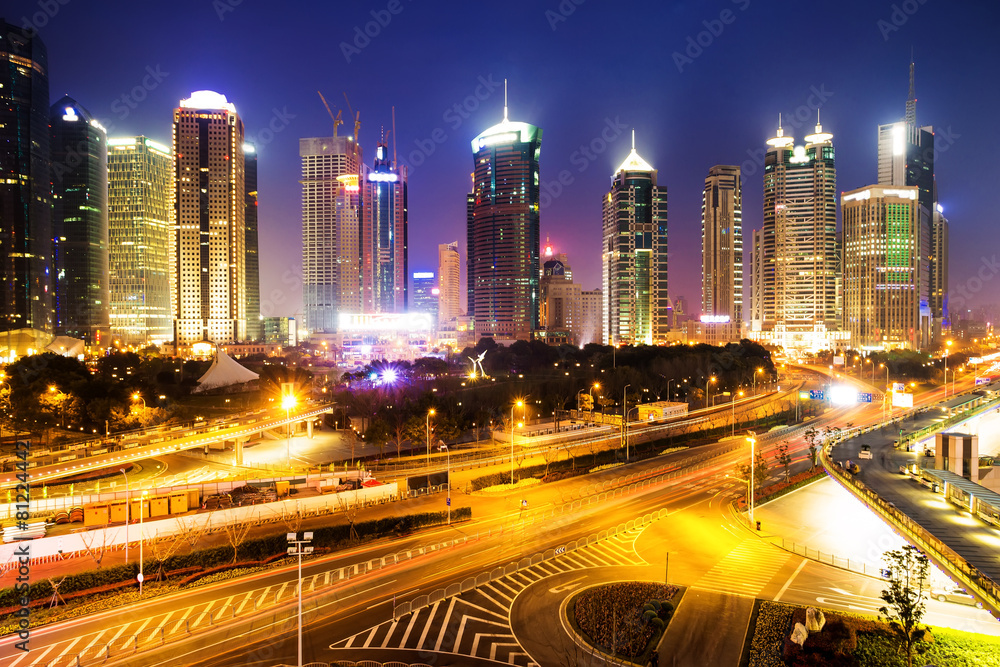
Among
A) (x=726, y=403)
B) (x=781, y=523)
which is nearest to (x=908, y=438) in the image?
(x=781, y=523)

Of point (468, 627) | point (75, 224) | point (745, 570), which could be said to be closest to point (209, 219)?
point (75, 224)

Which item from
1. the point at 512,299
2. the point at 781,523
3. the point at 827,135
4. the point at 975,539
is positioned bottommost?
the point at 781,523

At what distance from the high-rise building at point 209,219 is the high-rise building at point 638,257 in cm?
9989

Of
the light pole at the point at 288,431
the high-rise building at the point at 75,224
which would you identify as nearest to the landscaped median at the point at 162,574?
the light pole at the point at 288,431

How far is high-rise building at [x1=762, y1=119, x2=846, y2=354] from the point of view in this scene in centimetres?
14575

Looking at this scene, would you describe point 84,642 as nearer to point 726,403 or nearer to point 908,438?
point 908,438

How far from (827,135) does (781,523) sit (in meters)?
150

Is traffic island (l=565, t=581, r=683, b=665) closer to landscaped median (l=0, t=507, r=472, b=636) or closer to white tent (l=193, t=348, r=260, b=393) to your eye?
landscaped median (l=0, t=507, r=472, b=636)

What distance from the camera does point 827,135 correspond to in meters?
147

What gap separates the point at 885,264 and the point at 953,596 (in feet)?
454

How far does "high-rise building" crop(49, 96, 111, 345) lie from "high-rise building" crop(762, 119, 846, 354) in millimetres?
161922

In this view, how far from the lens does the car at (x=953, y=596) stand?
19547mm

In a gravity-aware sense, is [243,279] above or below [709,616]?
above

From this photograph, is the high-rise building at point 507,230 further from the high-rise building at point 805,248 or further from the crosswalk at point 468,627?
the crosswalk at point 468,627
